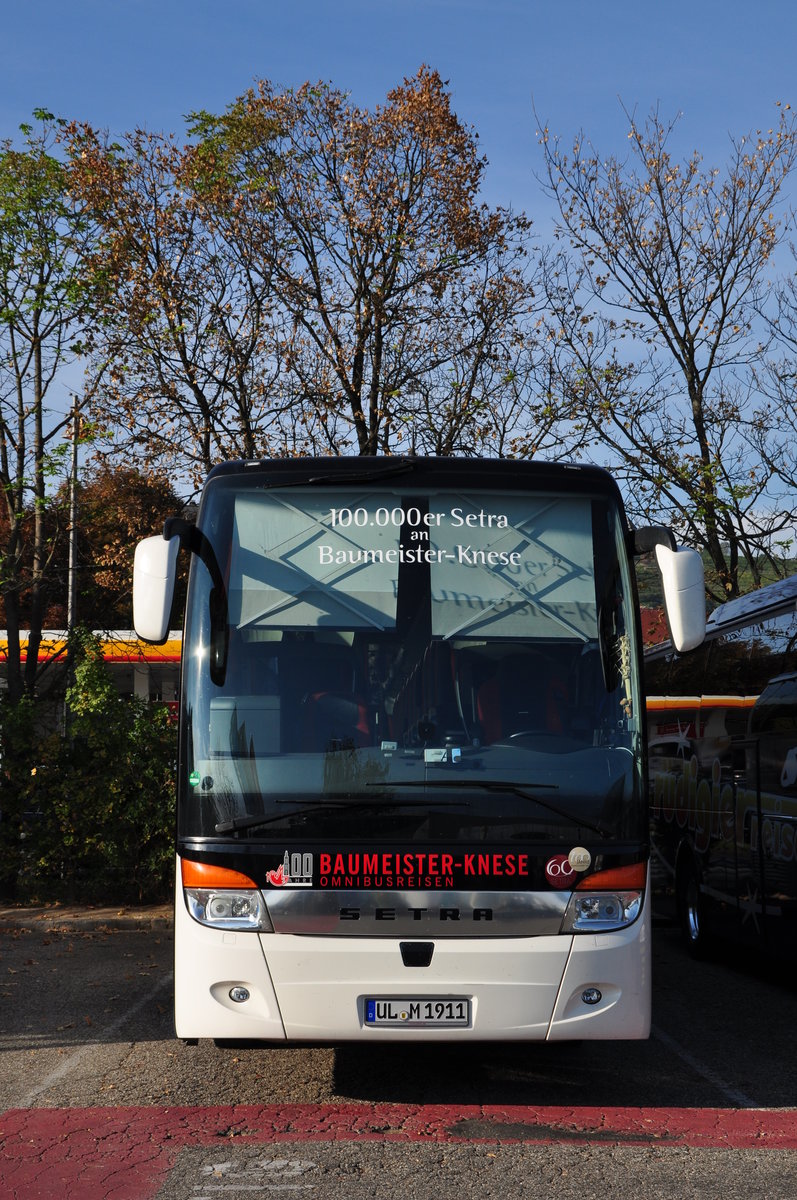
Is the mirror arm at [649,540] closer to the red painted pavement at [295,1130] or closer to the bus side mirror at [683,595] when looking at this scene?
the bus side mirror at [683,595]

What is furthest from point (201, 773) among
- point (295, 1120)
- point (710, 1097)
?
point (710, 1097)

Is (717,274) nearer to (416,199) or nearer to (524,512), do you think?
(416,199)

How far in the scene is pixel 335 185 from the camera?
19.2 m

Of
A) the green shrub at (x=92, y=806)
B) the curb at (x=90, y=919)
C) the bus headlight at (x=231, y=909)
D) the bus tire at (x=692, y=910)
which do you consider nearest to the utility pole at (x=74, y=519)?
the green shrub at (x=92, y=806)

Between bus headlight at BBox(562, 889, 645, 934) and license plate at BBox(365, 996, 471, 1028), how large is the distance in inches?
24.6

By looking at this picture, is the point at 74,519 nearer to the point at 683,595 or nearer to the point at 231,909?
the point at 231,909

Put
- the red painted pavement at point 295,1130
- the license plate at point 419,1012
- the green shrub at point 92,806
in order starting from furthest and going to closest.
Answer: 1. the green shrub at point 92,806
2. the license plate at point 419,1012
3. the red painted pavement at point 295,1130

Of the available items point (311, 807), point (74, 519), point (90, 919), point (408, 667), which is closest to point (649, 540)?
point (408, 667)

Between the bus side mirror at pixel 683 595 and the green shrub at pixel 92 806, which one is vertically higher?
the bus side mirror at pixel 683 595

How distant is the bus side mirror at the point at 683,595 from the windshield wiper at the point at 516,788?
1013 millimetres

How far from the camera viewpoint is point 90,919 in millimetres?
13070

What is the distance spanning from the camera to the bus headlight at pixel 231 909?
6.11m

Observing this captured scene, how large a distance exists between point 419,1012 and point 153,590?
242 centimetres

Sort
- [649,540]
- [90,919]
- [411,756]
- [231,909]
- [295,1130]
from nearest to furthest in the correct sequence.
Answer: [295,1130] → [231,909] → [411,756] → [649,540] → [90,919]
